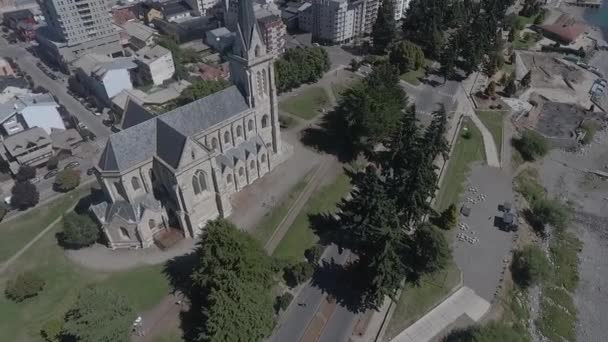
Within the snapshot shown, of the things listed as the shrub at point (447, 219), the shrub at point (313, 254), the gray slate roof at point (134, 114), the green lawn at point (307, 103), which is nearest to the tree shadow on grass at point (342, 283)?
the shrub at point (313, 254)

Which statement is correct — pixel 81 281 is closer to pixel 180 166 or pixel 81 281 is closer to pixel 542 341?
pixel 180 166

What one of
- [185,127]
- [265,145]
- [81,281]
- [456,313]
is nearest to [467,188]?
[456,313]

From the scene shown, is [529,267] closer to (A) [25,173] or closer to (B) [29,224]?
(B) [29,224]

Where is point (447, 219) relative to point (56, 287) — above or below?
above

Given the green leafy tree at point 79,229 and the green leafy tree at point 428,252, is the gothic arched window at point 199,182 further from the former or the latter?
the green leafy tree at point 428,252

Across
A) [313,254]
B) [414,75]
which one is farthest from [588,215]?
[313,254]
